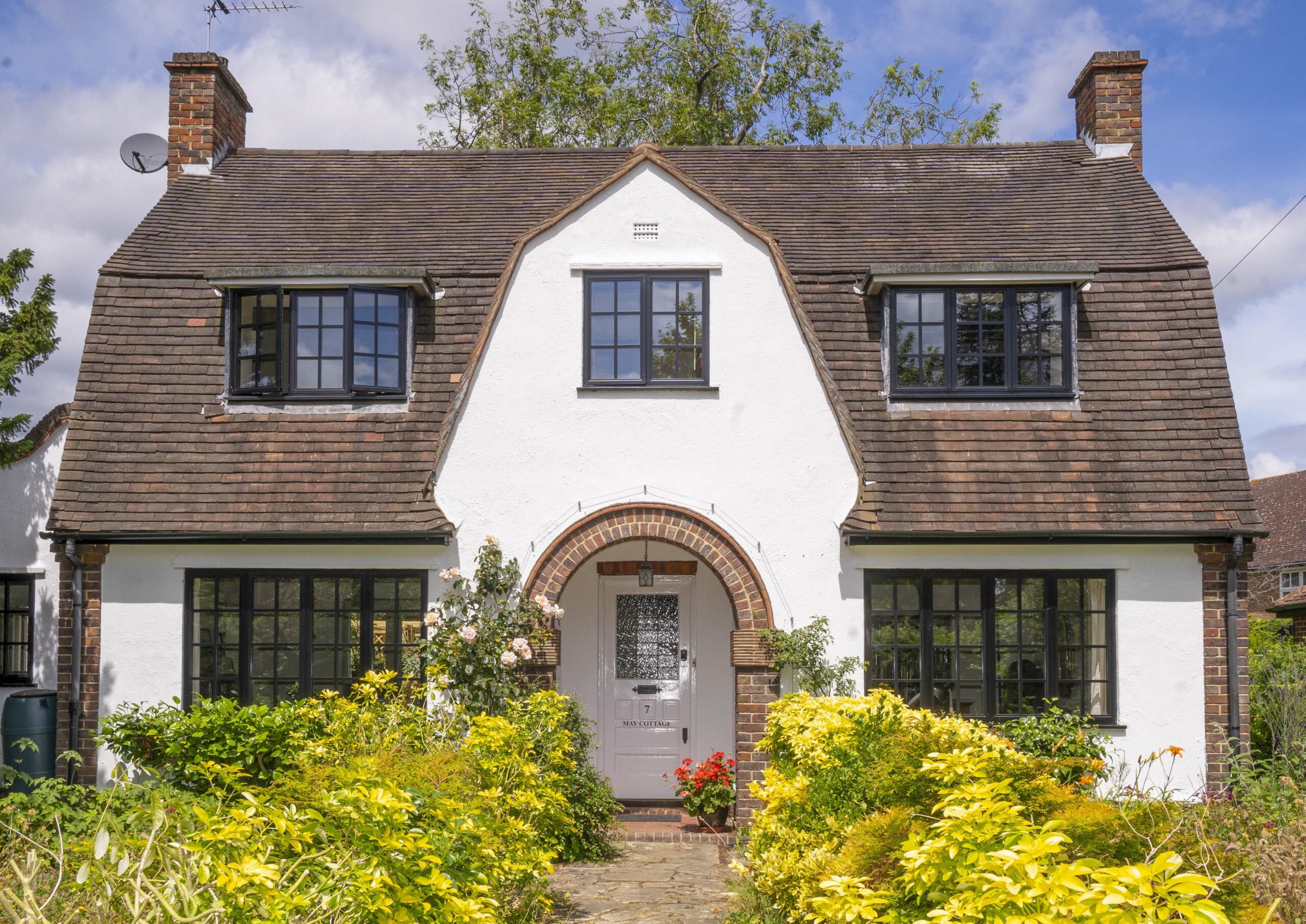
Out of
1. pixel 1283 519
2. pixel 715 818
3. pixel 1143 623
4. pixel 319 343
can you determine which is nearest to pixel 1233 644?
pixel 1143 623

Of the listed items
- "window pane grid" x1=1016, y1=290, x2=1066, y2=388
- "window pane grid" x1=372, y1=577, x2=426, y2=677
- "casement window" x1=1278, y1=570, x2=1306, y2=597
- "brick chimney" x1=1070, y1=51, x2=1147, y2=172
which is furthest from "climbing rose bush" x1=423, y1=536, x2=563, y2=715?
"casement window" x1=1278, y1=570, x2=1306, y2=597

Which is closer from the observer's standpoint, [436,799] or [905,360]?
[436,799]

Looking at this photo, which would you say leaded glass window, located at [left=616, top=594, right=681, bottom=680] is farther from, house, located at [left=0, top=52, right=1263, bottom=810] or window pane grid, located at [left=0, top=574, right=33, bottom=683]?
window pane grid, located at [left=0, top=574, right=33, bottom=683]

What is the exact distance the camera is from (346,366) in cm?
1191

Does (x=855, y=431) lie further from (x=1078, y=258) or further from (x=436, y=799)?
(x=436, y=799)

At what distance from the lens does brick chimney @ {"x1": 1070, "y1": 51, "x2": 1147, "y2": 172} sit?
14078 mm

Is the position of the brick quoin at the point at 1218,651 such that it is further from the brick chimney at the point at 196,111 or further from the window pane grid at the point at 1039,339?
the brick chimney at the point at 196,111

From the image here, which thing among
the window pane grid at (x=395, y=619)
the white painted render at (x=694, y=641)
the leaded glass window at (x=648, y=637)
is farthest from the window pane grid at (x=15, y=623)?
the leaded glass window at (x=648, y=637)

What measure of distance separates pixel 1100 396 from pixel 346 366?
26.6ft

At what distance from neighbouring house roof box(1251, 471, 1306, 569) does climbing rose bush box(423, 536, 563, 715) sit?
87.0 feet

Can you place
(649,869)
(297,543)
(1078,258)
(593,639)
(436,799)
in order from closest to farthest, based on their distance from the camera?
(436,799)
(649,869)
(297,543)
(1078,258)
(593,639)

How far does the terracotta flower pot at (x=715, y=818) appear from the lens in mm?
11828

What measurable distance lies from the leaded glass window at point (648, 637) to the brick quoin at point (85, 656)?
19.1 ft

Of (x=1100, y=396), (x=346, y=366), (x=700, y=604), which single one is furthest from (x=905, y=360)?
(x=346, y=366)
